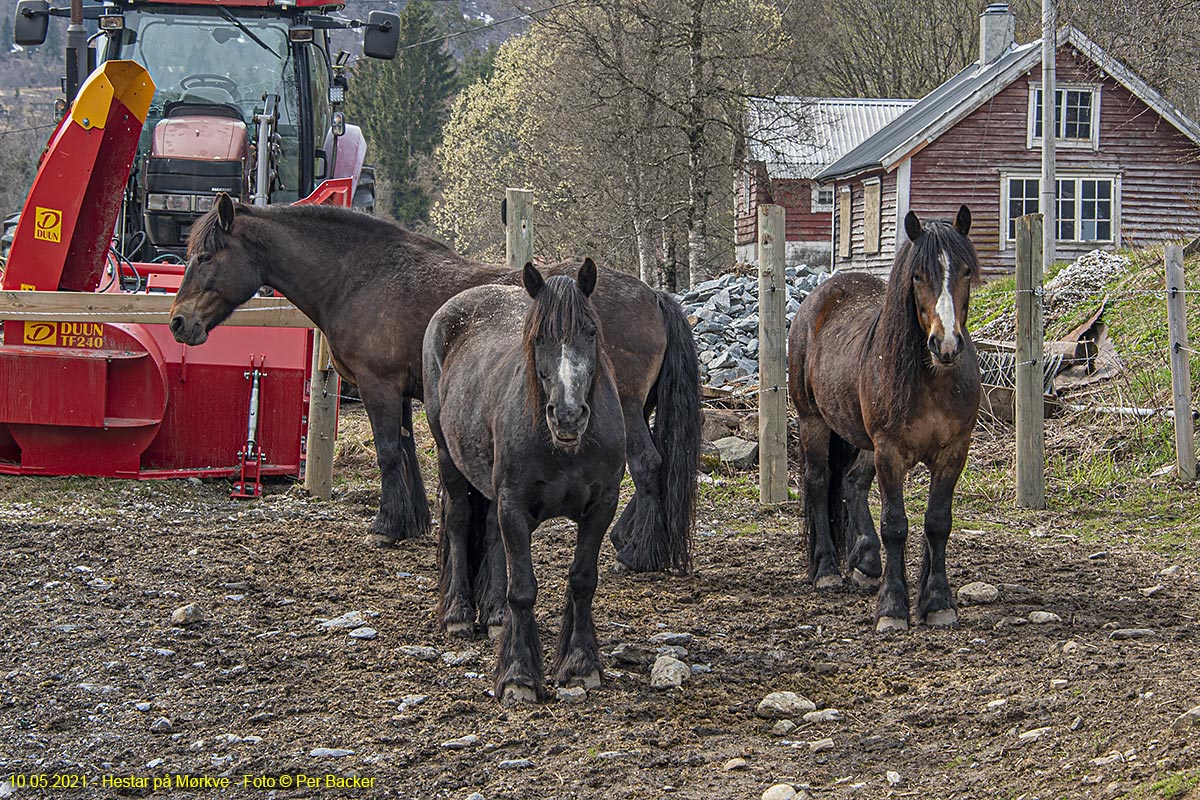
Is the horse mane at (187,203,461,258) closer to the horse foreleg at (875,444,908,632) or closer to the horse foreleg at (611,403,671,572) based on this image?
the horse foreleg at (611,403,671,572)

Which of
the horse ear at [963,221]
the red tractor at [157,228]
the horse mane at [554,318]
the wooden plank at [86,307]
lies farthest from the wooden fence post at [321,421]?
the horse ear at [963,221]

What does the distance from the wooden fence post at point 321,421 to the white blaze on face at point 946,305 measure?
5.11 meters

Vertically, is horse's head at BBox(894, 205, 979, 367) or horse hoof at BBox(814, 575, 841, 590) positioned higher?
horse's head at BBox(894, 205, 979, 367)

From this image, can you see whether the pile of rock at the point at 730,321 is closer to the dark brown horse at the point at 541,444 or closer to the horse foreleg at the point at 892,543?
the horse foreleg at the point at 892,543

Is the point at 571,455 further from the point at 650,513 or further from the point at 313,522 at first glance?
the point at 313,522

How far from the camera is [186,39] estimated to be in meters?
11.0

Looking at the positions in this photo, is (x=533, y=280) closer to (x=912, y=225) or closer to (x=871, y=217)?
(x=912, y=225)

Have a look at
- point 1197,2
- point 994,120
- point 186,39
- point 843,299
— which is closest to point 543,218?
point 994,120

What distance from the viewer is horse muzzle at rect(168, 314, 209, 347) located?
7.70 m

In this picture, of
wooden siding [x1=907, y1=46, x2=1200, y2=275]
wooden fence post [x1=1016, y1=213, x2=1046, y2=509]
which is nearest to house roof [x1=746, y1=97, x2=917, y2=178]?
wooden siding [x1=907, y1=46, x2=1200, y2=275]

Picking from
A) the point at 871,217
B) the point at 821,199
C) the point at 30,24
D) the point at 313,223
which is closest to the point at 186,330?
the point at 313,223

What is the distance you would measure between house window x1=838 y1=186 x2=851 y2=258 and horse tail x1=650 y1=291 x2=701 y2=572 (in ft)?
86.6

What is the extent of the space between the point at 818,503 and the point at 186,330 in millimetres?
4012

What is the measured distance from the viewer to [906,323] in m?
5.75
